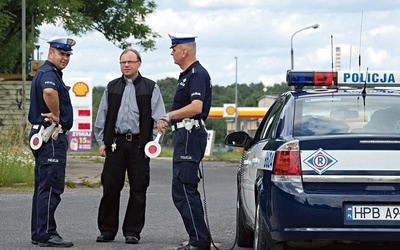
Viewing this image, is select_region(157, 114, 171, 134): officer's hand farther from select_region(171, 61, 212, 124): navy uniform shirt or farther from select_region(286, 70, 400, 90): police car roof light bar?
select_region(286, 70, 400, 90): police car roof light bar

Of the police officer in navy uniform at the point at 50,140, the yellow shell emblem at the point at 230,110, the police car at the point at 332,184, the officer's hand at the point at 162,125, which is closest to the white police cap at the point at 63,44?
the police officer in navy uniform at the point at 50,140

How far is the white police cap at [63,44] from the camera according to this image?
10.4 m

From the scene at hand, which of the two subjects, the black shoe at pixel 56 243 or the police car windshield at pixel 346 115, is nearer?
the police car windshield at pixel 346 115

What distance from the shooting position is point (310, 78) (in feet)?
31.1

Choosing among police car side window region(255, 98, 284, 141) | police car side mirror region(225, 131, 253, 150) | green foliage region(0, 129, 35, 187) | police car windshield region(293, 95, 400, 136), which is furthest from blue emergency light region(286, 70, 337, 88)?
green foliage region(0, 129, 35, 187)

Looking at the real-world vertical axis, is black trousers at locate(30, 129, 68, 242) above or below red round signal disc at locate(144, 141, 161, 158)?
below

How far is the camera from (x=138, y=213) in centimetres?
1074

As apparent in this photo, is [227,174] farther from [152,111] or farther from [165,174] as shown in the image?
[152,111]

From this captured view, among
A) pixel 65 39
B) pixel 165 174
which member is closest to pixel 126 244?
pixel 65 39

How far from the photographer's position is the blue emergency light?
9.41 m

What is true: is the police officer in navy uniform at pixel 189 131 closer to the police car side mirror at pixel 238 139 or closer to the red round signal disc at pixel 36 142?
the police car side mirror at pixel 238 139

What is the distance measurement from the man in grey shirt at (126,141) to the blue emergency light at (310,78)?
5.77 feet

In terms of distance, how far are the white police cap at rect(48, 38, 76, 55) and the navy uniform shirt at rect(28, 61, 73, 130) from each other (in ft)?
0.61

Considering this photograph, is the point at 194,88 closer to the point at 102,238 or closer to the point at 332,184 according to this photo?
the point at 102,238
